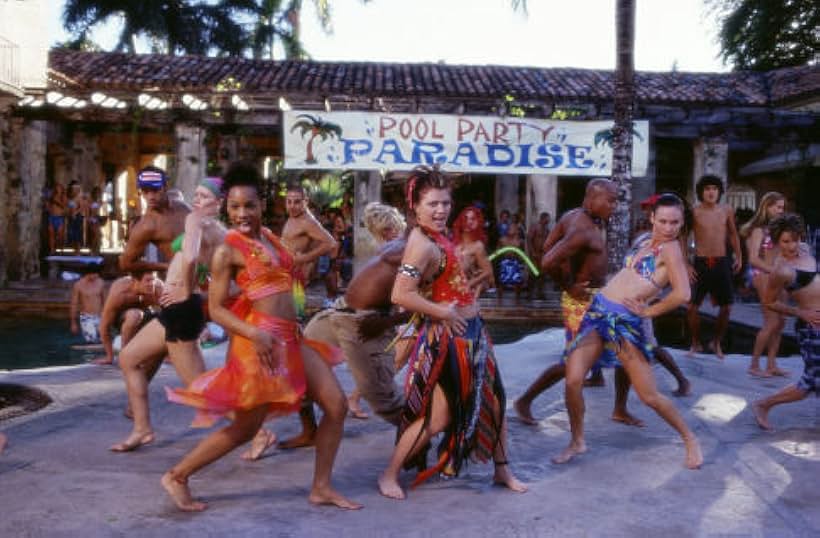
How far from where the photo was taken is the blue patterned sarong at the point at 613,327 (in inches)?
181

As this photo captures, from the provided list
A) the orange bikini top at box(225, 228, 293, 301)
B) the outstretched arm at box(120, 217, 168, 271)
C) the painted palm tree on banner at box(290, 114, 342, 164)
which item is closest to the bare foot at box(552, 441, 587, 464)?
the orange bikini top at box(225, 228, 293, 301)

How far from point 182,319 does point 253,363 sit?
116cm

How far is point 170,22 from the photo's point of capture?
104 feet

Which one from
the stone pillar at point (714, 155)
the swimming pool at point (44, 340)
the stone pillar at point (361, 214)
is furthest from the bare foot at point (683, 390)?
the stone pillar at point (714, 155)

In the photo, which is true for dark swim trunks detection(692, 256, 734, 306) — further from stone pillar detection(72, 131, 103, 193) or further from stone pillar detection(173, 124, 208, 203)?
stone pillar detection(72, 131, 103, 193)

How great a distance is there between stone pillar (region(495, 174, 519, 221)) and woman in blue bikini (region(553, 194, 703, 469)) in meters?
16.9

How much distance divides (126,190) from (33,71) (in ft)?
36.3

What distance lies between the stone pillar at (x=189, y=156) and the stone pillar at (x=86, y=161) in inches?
295

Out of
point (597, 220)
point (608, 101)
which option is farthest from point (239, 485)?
point (608, 101)

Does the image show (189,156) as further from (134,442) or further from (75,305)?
(134,442)

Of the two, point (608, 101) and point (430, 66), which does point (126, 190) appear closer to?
point (430, 66)

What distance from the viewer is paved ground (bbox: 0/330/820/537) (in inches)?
143

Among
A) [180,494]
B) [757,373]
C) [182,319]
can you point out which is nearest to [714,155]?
[757,373]

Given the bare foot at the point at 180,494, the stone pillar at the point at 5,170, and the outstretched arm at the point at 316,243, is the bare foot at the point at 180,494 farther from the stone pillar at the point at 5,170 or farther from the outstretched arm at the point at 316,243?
the stone pillar at the point at 5,170
